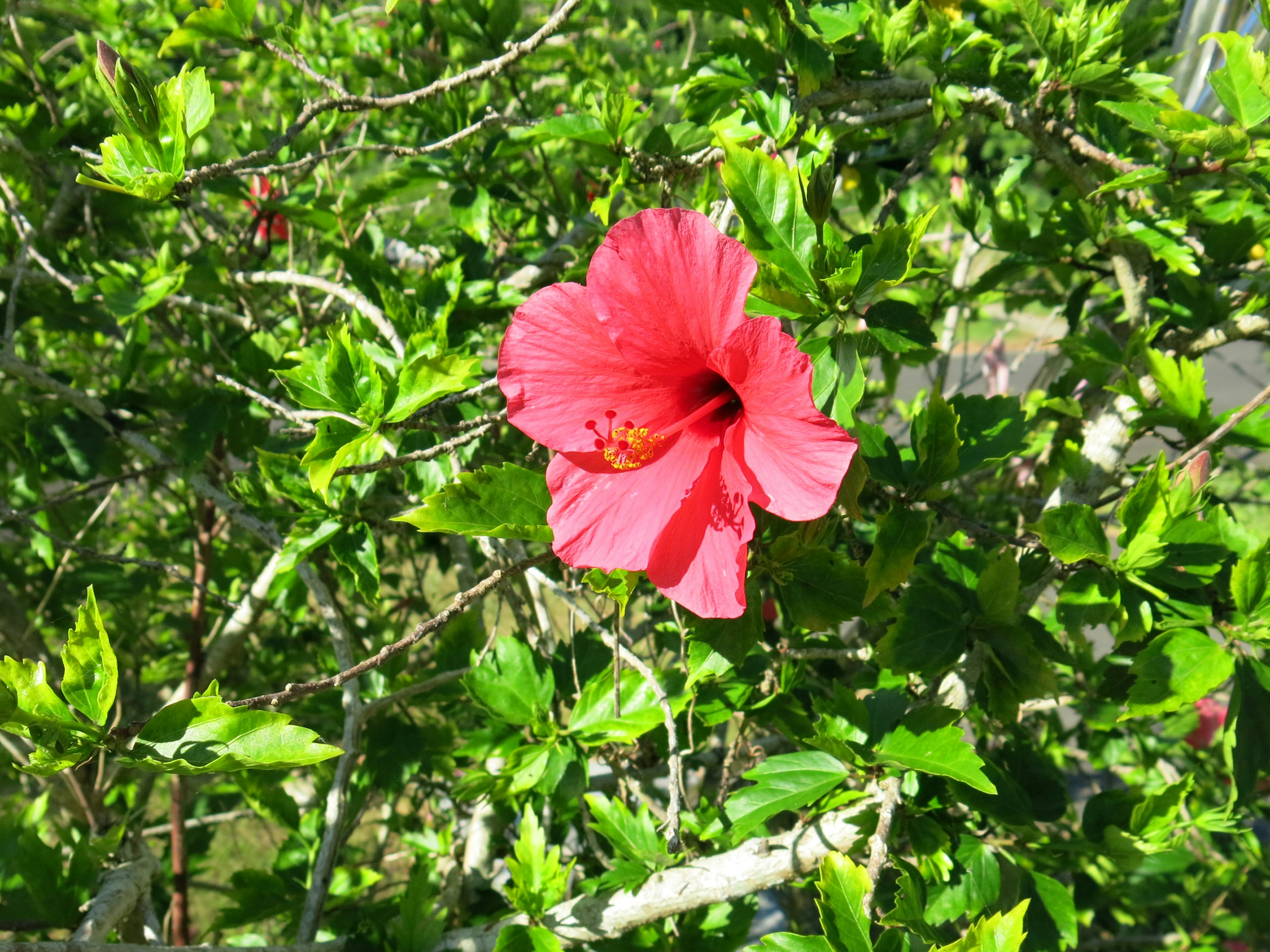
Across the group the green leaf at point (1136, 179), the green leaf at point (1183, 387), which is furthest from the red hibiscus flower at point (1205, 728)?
the green leaf at point (1136, 179)

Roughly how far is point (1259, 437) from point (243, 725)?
1.54 m

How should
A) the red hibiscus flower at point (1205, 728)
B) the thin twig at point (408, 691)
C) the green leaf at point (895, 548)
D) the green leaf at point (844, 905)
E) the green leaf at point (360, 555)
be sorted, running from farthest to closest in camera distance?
the red hibiscus flower at point (1205, 728) < the thin twig at point (408, 691) < the green leaf at point (360, 555) < the green leaf at point (895, 548) < the green leaf at point (844, 905)

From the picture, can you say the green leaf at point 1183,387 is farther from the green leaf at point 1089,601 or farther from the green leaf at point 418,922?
the green leaf at point 418,922

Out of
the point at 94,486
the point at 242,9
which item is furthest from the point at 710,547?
the point at 94,486

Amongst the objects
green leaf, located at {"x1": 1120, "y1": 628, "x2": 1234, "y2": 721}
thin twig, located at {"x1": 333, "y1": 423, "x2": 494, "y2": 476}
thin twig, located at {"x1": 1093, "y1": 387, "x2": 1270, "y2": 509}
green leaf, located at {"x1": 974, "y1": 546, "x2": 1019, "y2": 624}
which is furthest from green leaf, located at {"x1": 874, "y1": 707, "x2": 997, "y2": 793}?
thin twig, located at {"x1": 333, "y1": 423, "x2": 494, "y2": 476}

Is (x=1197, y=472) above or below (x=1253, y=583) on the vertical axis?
above

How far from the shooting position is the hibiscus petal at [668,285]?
3.01ft

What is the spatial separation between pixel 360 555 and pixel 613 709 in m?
0.52

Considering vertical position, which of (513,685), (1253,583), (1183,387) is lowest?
(513,685)

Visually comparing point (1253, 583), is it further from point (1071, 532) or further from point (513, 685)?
point (513, 685)

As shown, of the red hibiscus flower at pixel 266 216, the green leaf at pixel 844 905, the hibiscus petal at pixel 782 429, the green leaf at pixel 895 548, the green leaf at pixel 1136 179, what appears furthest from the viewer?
the red hibiscus flower at pixel 266 216

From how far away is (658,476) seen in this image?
3.56 ft

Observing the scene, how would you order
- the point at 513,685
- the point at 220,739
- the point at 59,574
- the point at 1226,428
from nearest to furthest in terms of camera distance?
the point at 220,739 < the point at 1226,428 < the point at 513,685 < the point at 59,574

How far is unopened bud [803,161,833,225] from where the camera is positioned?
1.03 metres
